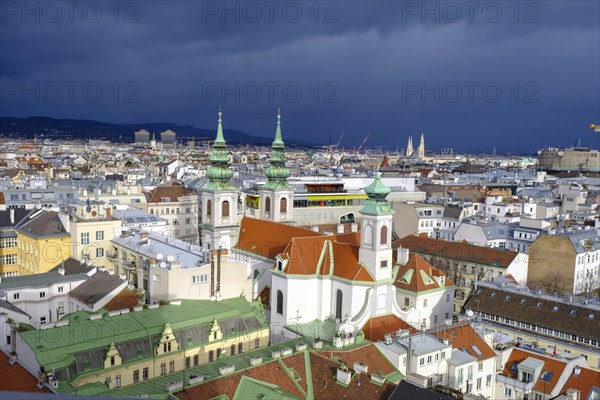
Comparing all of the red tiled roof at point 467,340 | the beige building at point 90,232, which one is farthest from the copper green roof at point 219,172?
the red tiled roof at point 467,340

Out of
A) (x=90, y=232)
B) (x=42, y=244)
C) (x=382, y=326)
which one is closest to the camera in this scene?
(x=382, y=326)

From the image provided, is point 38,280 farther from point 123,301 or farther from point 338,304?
point 338,304

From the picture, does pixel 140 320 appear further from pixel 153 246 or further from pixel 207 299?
pixel 153 246

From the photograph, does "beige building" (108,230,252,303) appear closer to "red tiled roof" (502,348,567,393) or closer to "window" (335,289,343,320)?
"window" (335,289,343,320)

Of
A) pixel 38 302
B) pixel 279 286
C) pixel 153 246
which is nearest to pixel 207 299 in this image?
pixel 279 286

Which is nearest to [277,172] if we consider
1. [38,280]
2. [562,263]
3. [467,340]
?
[38,280]

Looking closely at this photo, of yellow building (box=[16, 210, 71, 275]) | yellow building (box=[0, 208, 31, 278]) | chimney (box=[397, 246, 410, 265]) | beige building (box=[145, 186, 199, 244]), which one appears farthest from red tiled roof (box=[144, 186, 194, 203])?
chimney (box=[397, 246, 410, 265])

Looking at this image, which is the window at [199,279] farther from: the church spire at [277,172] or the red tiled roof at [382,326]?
the church spire at [277,172]
